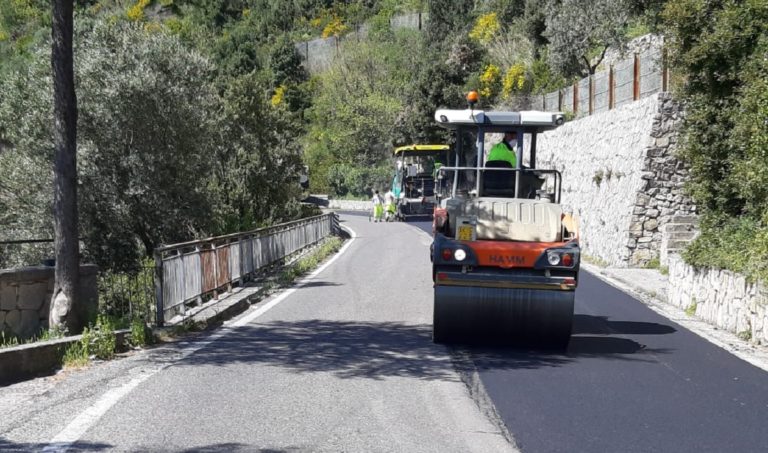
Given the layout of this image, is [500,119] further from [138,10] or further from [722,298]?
[138,10]

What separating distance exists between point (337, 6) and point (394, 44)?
814 inches

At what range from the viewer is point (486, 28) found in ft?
208

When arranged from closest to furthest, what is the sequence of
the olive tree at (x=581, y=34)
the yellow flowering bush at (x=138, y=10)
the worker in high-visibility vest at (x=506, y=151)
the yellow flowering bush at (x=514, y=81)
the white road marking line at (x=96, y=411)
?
the white road marking line at (x=96, y=411)
the worker in high-visibility vest at (x=506, y=151)
the olive tree at (x=581, y=34)
the yellow flowering bush at (x=514, y=81)
the yellow flowering bush at (x=138, y=10)

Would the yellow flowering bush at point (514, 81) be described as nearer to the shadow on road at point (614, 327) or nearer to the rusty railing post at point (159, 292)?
the shadow on road at point (614, 327)

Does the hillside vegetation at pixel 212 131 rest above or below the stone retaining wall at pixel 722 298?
above

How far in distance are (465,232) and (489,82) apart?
43.5 meters

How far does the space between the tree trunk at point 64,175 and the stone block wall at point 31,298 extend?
10.9 inches

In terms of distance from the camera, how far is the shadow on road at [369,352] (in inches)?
362

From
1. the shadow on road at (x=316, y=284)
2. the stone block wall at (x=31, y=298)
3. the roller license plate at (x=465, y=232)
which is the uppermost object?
the roller license plate at (x=465, y=232)

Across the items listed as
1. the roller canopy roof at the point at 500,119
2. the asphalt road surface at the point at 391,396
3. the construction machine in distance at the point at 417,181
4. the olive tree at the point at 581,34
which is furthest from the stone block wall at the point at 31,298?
the construction machine in distance at the point at 417,181

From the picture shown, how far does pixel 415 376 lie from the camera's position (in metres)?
8.74

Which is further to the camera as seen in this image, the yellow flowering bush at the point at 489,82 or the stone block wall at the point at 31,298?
the yellow flowering bush at the point at 489,82

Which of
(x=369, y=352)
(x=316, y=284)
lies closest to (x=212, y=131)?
(x=316, y=284)

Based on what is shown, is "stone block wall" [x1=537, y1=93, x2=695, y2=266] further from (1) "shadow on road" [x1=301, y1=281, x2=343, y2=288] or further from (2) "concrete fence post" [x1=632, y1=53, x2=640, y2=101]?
(1) "shadow on road" [x1=301, y1=281, x2=343, y2=288]
